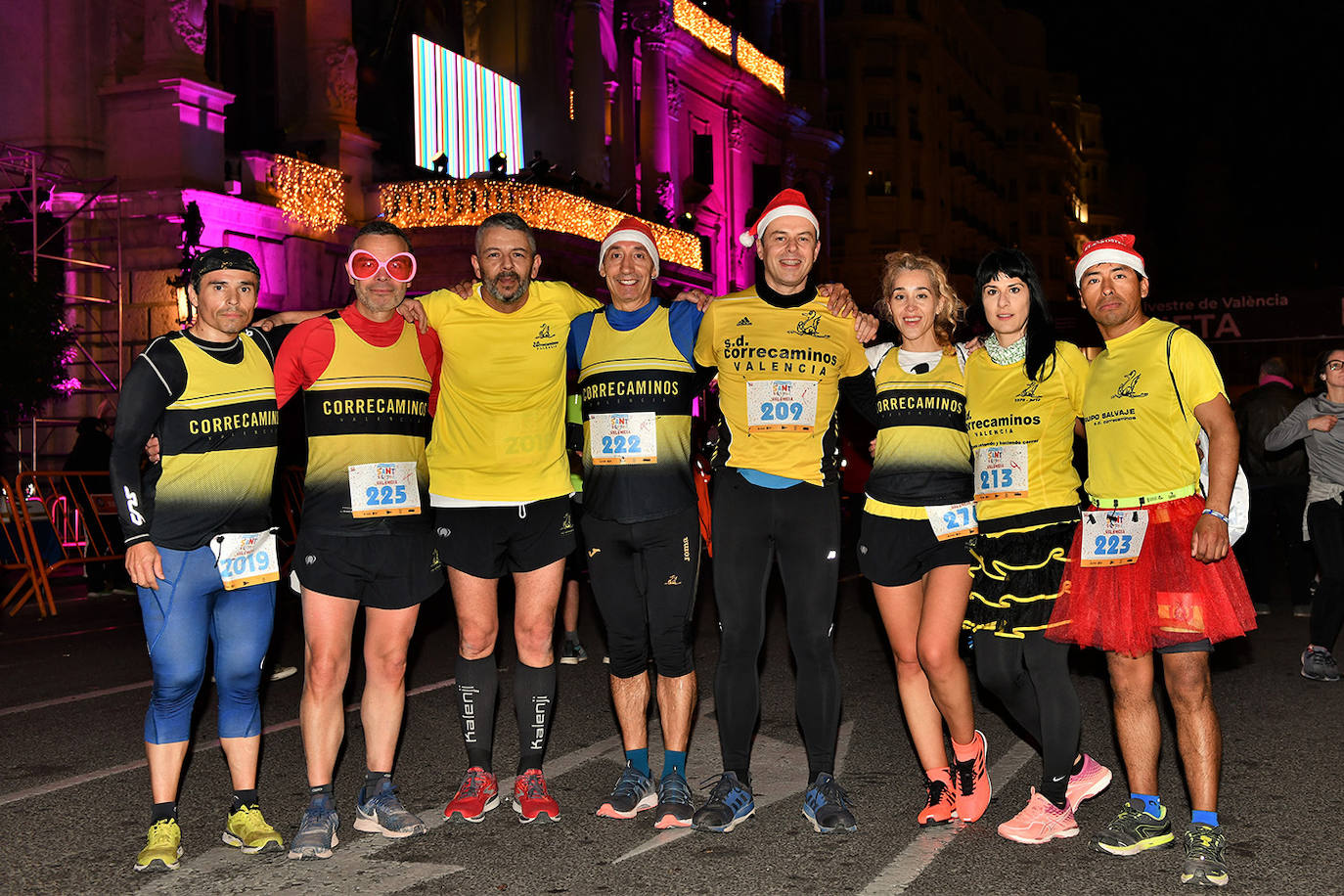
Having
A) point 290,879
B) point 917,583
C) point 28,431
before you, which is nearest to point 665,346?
point 917,583

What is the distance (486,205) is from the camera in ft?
87.2

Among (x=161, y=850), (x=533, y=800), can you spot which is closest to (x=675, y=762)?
(x=533, y=800)

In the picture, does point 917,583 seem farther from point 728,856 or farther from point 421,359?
point 421,359

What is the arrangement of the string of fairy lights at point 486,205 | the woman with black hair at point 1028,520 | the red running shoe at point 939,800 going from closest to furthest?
the woman with black hair at point 1028,520 → the red running shoe at point 939,800 → the string of fairy lights at point 486,205

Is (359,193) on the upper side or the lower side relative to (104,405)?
upper

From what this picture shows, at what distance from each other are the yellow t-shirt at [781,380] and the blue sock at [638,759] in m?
1.28

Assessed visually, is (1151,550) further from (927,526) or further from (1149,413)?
(927,526)

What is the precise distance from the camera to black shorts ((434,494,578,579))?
5.52 metres

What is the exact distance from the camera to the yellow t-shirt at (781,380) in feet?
17.8

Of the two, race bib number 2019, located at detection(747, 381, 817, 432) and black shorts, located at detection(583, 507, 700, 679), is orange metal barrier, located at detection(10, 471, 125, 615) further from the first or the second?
race bib number 2019, located at detection(747, 381, 817, 432)

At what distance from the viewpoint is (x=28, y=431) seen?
1986cm

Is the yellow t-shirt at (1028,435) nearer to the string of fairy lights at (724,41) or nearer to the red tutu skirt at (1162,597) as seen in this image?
the red tutu skirt at (1162,597)

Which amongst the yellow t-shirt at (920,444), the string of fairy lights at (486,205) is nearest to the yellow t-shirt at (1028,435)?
the yellow t-shirt at (920,444)

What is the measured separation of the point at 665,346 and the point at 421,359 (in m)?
1.01
